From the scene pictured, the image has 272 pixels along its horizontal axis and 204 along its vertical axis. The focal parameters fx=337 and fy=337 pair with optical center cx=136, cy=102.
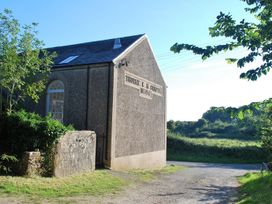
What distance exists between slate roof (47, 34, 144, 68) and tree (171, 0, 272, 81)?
14.3 metres

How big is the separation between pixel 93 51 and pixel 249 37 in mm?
18515

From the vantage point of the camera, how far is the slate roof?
20.2m

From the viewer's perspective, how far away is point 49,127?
14312 mm

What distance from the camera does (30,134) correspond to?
14430mm

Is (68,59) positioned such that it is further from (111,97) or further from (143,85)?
(143,85)

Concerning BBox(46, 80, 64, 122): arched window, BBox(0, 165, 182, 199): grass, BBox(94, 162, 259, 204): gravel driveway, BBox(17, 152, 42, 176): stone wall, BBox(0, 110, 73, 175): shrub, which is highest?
BBox(46, 80, 64, 122): arched window

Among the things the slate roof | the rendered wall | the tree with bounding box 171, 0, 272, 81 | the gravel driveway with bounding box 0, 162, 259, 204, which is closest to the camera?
the tree with bounding box 171, 0, 272, 81

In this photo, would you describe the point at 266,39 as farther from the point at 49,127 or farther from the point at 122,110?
→ the point at 122,110

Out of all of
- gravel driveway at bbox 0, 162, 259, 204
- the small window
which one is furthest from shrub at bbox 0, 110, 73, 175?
the small window

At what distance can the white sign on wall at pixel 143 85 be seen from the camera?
21.4 m

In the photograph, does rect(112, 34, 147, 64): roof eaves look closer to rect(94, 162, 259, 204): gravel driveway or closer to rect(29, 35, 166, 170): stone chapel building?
rect(29, 35, 166, 170): stone chapel building

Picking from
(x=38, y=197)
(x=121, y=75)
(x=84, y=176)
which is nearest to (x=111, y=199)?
(x=38, y=197)

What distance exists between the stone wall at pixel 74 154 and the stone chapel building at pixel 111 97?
92.3 inches

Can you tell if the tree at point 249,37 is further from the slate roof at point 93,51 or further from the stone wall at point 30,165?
the slate roof at point 93,51
